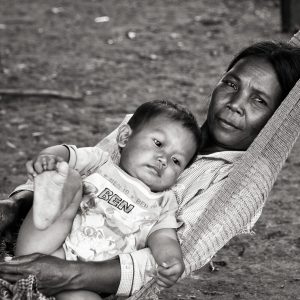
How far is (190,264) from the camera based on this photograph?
111 inches

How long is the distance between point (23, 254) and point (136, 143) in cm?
63

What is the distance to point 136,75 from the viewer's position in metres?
7.74

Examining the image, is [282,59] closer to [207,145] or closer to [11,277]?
[207,145]

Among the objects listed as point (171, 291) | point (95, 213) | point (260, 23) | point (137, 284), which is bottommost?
point (260, 23)

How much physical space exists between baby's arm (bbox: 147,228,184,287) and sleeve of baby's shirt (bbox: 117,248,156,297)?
0.15 feet

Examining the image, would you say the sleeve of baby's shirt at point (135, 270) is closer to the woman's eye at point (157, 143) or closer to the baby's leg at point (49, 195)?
the baby's leg at point (49, 195)

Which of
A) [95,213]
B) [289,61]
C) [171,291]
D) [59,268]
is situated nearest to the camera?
[59,268]

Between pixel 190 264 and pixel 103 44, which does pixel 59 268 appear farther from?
pixel 103 44

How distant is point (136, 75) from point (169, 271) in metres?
5.24

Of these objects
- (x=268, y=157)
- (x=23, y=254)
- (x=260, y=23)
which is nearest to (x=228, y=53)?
(x=260, y=23)

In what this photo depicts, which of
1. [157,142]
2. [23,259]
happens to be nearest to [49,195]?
[23,259]

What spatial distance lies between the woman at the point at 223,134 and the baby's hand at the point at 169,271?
0.03 m

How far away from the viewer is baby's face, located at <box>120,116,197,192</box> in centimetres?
294

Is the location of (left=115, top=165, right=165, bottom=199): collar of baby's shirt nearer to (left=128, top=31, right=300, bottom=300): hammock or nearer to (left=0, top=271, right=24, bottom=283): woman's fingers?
(left=128, top=31, right=300, bottom=300): hammock
